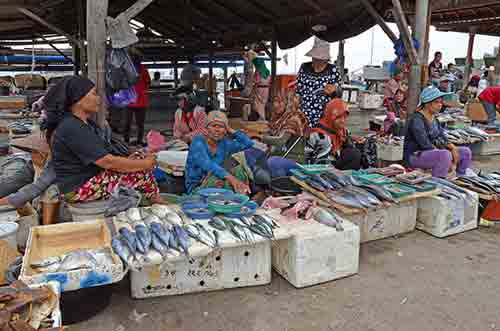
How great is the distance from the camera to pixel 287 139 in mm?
5250

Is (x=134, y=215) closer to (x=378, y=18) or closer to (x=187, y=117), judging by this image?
(x=187, y=117)

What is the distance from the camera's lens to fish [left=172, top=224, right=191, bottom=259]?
2.78 meters

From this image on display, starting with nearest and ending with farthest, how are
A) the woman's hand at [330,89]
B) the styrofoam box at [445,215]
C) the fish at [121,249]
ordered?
the fish at [121,249] < the styrofoam box at [445,215] < the woman's hand at [330,89]

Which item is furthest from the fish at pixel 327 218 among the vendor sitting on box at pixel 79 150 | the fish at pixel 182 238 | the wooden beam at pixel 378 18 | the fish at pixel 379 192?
the wooden beam at pixel 378 18

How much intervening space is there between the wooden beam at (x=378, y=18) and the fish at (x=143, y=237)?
5383 mm

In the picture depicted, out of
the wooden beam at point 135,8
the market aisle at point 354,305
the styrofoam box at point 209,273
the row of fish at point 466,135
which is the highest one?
the wooden beam at point 135,8

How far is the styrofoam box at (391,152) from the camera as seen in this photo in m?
7.31

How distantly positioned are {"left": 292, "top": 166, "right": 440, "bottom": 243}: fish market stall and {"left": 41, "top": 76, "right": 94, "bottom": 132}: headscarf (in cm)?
213

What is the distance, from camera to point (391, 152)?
7.34 metres

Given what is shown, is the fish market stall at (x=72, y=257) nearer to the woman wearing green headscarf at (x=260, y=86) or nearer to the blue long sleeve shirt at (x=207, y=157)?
the blue long sleeve shirt at (x=207, y=157)

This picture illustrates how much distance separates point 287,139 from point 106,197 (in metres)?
2.39

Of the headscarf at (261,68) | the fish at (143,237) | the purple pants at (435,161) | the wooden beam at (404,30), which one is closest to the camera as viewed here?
the fish at (143,237)

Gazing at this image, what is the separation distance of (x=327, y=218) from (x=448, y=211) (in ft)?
5.05

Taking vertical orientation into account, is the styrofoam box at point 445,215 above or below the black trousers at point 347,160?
below
